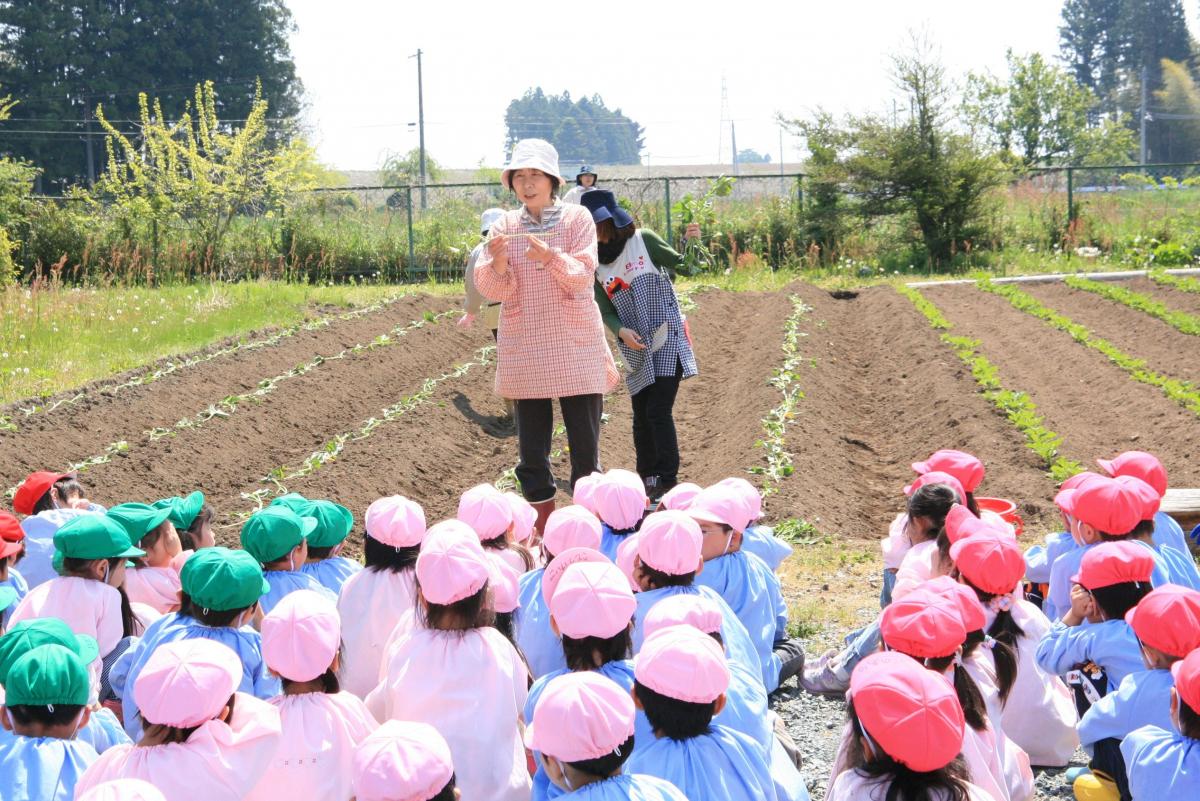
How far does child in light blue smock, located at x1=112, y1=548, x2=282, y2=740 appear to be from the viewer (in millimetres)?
3920

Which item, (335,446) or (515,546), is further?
(335,446)

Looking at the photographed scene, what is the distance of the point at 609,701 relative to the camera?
281cm

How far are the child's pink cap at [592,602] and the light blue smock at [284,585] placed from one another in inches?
55.0

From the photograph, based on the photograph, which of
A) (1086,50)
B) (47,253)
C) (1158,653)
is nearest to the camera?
(1158,653)

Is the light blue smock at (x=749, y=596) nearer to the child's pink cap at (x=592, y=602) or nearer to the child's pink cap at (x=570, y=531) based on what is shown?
the child's pink cap at (x=570, y=531)

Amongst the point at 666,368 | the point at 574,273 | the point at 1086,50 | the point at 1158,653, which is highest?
the point at 1086,50

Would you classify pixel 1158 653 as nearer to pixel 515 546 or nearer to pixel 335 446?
pixel 515 546

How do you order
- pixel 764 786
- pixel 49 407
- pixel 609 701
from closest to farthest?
pixel 609 701, pixel 764 786, pixel 49 407

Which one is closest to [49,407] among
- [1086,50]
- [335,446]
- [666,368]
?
[335,446]

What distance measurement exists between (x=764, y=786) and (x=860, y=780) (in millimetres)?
347

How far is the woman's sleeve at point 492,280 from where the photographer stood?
592 centimetres

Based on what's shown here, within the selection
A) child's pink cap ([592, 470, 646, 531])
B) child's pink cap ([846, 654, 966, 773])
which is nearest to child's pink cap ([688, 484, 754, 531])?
child's pink cap ([592, 470, 646, 531])

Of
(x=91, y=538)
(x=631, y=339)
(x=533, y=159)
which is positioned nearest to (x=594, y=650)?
(x=91, y=538)

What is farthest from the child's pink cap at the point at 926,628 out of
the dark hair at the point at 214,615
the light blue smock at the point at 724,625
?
the dark hair at the point at 214,615
